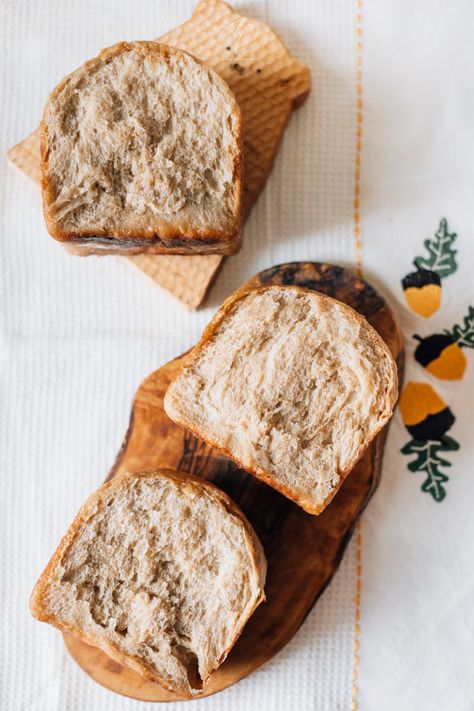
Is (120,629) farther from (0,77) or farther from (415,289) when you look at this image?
(0,77)

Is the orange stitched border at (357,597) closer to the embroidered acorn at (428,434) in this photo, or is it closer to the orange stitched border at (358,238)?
the orange stitched border at (358,238)

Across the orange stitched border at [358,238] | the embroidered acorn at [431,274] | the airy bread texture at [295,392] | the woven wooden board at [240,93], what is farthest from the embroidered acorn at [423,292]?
the woven wooden board at [240,93]

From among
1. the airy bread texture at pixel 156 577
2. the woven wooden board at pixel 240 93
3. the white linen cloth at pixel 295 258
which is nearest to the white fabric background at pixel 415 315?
the white linen cloth at pixel 295 258

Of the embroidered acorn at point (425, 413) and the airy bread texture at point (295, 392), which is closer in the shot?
the airy bread texture at point (295, 392)

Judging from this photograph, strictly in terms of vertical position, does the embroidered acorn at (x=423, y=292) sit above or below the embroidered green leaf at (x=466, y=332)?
above

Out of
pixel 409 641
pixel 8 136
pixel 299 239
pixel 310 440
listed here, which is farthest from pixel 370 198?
pixel 409 641

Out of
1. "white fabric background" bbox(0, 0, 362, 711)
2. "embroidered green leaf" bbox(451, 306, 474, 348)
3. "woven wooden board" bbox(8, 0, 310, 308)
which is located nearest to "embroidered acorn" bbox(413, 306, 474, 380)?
"embroidered green leaf" bbox(451, 306, 474, 348)

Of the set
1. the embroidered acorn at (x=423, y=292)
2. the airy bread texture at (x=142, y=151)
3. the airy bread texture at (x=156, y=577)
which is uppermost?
the airy bread texture at (x=142, y=151)
